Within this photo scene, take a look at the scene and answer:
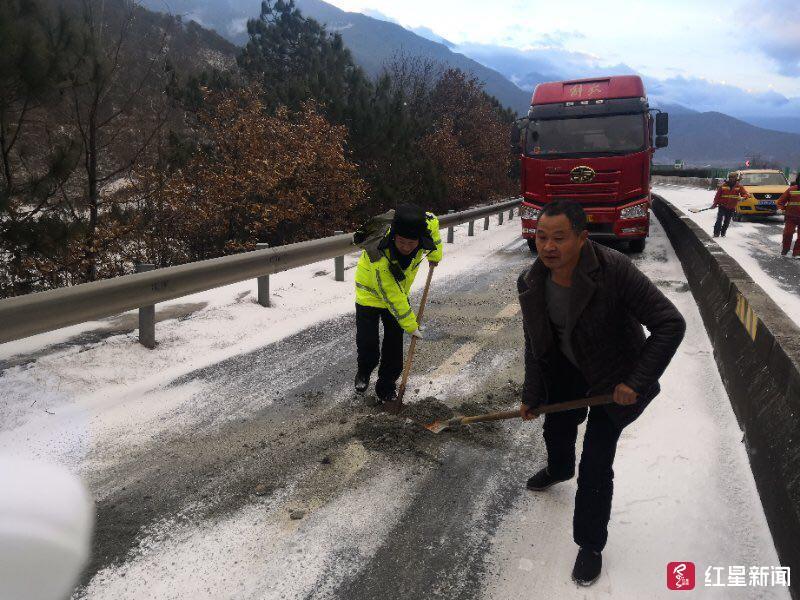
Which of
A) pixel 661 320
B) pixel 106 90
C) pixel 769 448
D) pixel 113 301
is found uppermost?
pixel 106 90

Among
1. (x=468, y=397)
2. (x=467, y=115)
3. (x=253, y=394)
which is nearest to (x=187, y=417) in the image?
(x=253, y=394)

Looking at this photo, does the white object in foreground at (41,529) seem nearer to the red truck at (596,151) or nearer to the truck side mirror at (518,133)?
the red truck at (596,151)

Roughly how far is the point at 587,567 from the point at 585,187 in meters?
8.69

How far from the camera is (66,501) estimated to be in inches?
108

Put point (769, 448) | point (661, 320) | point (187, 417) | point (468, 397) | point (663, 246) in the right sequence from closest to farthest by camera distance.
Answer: point (661, 320) < point (769, 448) < point (187, 417) < point (468, 397) < point (663, 246)

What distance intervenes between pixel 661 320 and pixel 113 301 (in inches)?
151

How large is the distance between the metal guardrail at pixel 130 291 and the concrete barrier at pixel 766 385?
429cm

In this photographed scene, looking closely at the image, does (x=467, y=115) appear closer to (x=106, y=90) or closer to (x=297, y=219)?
(x=297, y=219)

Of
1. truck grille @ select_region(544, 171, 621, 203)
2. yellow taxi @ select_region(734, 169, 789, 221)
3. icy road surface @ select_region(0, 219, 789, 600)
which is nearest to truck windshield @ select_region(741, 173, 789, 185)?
yellow taxi @ select_region(734, 169, 789, 221)

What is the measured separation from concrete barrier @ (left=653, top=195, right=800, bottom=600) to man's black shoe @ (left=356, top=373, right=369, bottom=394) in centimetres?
249

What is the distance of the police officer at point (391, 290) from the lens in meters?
3.68

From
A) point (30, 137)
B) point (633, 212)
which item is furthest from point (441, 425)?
point (633, 212)

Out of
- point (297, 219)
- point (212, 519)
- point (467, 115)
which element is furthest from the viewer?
point (467, 115)

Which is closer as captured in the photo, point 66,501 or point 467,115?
point 66,501
